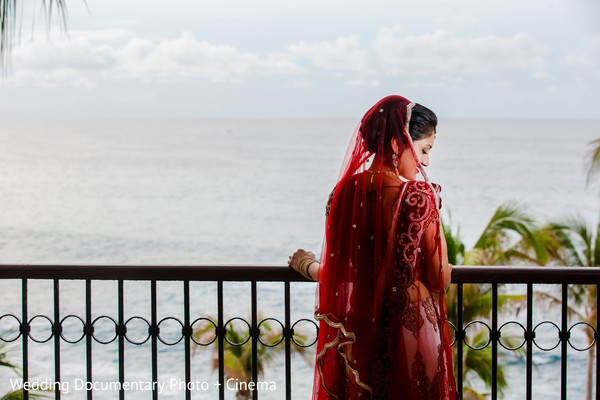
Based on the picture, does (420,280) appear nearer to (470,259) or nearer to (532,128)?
(470,259)

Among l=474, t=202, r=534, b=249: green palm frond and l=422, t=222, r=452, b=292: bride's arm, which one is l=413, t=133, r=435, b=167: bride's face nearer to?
l=422, t=222, r=452, b=292: bride's arm

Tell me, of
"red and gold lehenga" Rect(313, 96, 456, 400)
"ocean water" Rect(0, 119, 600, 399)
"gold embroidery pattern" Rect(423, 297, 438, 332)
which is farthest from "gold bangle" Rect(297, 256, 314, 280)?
"ocean water" Rect(0, 119, 600, 399)

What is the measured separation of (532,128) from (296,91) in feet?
84.2

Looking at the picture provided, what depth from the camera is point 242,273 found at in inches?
75.6

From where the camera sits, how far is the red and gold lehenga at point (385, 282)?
155cm

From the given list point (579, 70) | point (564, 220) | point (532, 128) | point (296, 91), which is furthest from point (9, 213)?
point (532, 128)

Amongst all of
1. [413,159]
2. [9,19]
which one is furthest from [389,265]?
[9,19]

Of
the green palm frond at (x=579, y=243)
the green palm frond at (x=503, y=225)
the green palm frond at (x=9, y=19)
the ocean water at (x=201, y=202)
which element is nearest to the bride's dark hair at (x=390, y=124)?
the green palm frond at (x=9, y=19)

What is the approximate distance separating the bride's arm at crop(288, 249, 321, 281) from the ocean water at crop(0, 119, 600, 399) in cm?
1517

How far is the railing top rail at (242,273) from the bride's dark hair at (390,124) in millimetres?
503

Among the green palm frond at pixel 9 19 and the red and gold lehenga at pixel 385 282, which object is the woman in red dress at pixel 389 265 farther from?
the green palm frond at pixel 9 19

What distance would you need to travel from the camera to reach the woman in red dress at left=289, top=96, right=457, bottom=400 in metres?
1.55

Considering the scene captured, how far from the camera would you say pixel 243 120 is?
219ft

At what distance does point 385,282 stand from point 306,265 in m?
0.28
